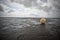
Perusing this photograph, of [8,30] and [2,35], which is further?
[8,30]

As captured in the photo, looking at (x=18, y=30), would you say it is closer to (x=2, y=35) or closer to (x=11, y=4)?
(x=2, y=35)

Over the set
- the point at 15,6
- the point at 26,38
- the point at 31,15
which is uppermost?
the point at 15,6

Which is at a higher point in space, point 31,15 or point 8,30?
point 31,15

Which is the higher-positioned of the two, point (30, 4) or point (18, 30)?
point (30, 4)

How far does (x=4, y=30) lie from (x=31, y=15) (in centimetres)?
111

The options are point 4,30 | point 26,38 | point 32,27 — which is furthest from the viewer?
point 32,27

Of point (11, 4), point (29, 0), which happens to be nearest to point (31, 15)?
point (29, 0)

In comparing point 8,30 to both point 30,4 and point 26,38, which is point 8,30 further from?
point 30,4

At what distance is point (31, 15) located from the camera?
271 cm

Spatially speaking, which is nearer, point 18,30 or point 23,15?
point 18,30

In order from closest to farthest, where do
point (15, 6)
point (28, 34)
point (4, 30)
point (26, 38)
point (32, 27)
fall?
point (26, 38)
point (28, 34)
point (4, 30)
point (32, 27)
point (15, 6)

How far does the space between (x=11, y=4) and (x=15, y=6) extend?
0.37 ft

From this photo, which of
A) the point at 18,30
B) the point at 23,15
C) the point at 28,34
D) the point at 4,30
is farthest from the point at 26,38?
the point at 23,15

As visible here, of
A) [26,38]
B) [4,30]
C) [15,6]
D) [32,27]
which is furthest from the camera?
[15,6]
